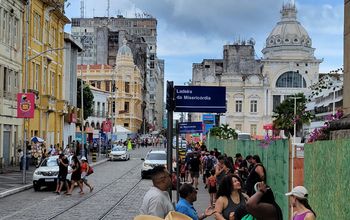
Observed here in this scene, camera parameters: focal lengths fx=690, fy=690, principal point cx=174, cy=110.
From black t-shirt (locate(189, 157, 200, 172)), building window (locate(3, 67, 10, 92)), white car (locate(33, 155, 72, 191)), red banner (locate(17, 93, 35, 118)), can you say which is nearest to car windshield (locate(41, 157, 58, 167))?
white car (locate(33, 155, 72, 191))

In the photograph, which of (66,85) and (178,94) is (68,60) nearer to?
(66,85)

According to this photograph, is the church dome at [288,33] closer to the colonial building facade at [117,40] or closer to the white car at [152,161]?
the colonial building facade at [117,40]

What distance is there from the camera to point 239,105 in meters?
124

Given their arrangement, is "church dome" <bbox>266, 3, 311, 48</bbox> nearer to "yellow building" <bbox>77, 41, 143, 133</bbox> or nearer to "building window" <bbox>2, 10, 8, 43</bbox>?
"yellow building" <bbox>77, 41, 143, 133</bbox>

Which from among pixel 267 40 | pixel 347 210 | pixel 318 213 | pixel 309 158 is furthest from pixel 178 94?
pixel 267 40

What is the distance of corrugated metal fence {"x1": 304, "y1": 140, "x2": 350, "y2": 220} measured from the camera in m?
10.1

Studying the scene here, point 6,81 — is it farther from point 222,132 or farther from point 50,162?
point 222,132

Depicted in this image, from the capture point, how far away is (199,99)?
1438 cm

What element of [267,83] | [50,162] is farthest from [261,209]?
[267,83]

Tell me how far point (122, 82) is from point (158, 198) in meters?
117

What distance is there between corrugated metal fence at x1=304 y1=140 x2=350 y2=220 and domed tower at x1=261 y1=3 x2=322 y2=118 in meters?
110

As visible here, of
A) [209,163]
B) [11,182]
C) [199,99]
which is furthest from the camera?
[11,182]

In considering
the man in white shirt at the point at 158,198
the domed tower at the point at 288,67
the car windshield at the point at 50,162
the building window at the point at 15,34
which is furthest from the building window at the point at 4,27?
the domed tower at the point at 288,67

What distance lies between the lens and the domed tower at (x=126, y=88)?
125438 mm
